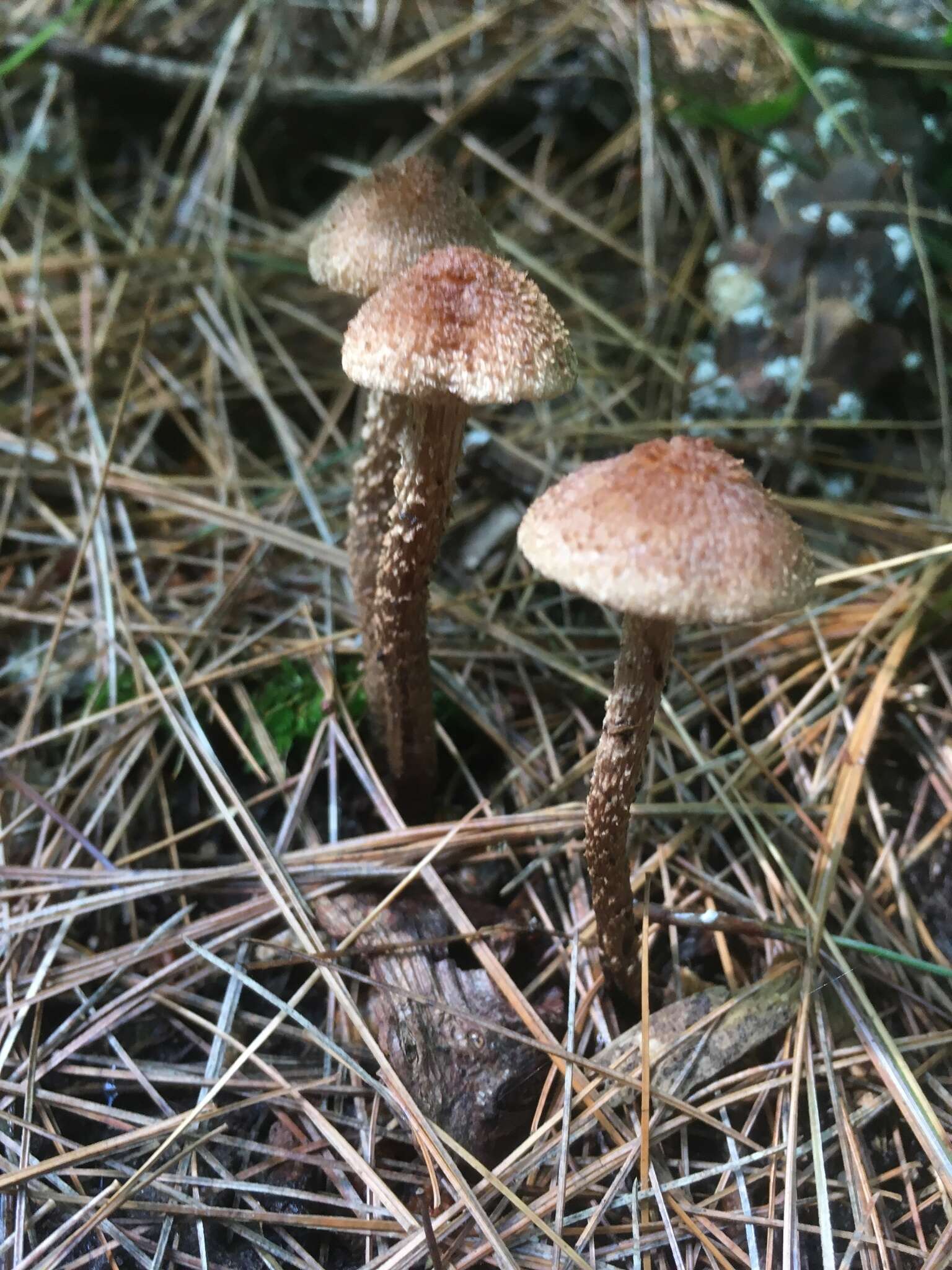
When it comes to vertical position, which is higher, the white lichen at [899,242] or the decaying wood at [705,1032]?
the white lichen at [899,242]

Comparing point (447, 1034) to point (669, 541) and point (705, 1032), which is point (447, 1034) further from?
point (669, 541)

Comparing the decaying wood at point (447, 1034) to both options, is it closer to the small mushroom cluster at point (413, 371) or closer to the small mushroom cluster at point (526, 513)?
the small mushroom cluster at point (526, 513)

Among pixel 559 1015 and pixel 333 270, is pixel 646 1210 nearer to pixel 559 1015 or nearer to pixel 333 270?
pixel 559 1015

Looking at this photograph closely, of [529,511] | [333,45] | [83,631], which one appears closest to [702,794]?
[529,511]

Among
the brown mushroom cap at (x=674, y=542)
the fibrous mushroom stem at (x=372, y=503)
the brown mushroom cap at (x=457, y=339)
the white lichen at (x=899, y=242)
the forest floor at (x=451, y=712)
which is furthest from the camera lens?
the white lichen at (x=899, y=242)

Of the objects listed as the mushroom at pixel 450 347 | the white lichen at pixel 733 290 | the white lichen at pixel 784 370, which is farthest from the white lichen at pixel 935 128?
the mushroom at pixel 450 347

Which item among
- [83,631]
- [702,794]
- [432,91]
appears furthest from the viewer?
[432,91]

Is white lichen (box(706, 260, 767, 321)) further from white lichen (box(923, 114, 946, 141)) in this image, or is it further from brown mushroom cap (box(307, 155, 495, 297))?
brown mushroom cap (box(307, 155, 495, 297))
